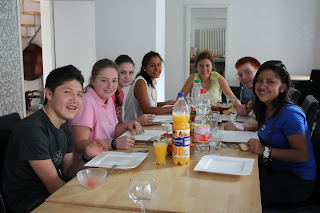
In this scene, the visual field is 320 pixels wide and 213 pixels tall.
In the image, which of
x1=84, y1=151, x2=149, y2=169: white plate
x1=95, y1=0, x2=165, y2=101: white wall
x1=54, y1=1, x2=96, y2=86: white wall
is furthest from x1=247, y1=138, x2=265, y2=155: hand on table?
x1=54, y1=1, x2=96, y2=86: white wall

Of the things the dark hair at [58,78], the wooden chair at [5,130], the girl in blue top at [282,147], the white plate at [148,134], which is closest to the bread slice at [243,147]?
the girl in blue top at [282,147]

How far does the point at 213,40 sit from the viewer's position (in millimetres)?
6883

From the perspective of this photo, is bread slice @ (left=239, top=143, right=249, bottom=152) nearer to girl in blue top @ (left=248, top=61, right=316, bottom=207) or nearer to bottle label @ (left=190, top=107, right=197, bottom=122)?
girl in blue top @ (left=248, top=61, right=316, bottom=207)

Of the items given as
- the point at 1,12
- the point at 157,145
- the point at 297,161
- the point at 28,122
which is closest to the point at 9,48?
the point at 1,12

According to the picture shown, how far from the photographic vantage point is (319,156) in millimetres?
1730

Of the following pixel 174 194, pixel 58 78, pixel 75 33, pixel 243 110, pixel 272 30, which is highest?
pixel 272 30

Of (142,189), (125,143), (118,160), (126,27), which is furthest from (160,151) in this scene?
(126,27)

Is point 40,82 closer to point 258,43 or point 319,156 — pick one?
point 258,43

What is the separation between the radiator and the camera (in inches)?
266

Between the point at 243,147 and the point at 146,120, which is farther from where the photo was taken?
the point at 146,120

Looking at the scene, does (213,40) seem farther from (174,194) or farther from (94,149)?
(174,194)

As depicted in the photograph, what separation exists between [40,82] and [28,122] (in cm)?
566

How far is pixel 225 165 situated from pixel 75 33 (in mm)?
3699

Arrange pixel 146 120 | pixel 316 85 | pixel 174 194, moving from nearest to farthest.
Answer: pixel 174 194 < pixel 146 120 < pixel 316 85
